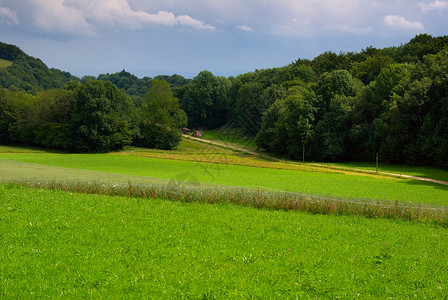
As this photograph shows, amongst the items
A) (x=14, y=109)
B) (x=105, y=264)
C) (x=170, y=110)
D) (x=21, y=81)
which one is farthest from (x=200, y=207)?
(x=21, y=81)

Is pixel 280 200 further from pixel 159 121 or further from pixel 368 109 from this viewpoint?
pixel 159 121

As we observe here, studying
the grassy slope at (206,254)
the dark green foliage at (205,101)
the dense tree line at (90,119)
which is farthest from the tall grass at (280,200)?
the dark green foliage at (205,101)

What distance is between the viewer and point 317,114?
7256cm

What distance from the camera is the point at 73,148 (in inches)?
3014

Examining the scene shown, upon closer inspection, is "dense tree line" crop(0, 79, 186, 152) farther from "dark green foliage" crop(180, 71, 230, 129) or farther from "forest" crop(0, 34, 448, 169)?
"dark green foliage" crop(180, 71, 230, 129)

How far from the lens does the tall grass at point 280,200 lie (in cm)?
1859

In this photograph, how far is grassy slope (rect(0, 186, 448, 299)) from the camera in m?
9.02

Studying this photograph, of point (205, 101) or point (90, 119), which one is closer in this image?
point (90, 119)

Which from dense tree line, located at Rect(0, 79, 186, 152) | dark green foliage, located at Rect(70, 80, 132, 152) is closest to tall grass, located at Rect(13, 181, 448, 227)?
dark green foliage, located at Rect(70, 80, 132, 152)

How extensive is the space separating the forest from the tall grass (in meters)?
31.0

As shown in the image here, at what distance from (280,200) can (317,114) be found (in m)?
56.3

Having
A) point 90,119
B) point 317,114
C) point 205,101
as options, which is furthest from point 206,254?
point 205,101

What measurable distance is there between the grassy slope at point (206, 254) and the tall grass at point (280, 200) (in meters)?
1.03

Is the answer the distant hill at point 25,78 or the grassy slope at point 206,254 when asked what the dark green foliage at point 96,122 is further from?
the distant hill at point 25,78
